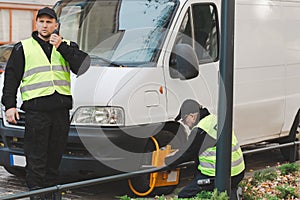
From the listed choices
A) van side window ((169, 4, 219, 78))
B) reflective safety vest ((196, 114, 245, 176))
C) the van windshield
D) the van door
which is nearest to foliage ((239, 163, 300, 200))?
reflective safety vest ((196, 114, 245, 176))

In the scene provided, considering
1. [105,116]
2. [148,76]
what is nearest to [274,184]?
[148,76]

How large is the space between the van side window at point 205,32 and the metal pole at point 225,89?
236cm

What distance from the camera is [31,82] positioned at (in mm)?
6105

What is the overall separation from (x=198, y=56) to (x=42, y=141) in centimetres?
237

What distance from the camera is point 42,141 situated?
20.0 feet

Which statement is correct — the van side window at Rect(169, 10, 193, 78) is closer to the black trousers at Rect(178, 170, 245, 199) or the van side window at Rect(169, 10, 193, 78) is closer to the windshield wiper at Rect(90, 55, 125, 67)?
the windshield wiper at Rect(90, 55, 125, 67)

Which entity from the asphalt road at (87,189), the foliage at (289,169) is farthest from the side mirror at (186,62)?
the foliage at (289,169)

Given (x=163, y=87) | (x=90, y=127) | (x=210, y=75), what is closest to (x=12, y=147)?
(x=90, y=127)

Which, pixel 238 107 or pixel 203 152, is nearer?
pixel 203 152

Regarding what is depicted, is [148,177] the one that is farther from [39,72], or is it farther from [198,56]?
[39,72]

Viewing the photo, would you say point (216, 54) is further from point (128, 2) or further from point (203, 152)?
point (203, 152)

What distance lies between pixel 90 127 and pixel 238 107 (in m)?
2.31

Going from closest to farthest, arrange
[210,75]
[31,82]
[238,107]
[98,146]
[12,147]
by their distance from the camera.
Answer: [31,82] < [98,146] < [12,147] < [210,75] < [238,107]

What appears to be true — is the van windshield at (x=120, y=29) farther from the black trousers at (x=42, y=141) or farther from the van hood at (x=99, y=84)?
the black trousers at (x=42, y=141)
